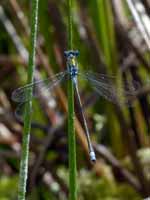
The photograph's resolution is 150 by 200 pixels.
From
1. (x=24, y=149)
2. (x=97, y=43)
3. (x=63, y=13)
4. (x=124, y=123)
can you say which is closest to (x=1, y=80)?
(x=63, y=13)

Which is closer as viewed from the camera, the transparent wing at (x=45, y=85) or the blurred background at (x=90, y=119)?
the transparent wing at (x=45, y=85)

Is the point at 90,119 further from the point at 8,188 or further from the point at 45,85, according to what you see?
the point at 45,85

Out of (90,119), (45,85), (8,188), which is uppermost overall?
(90,119)

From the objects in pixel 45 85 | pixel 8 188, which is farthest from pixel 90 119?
pixel 45 85

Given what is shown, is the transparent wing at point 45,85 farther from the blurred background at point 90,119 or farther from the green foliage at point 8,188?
the green foliage at point 8,188

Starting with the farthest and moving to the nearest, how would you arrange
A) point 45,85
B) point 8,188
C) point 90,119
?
point 90,119 → point 8,188 → point 45,85

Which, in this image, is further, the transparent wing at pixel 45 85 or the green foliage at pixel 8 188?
the green foliage at pixel 8 188

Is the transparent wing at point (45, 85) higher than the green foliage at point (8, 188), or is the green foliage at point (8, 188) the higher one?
the transparent wing at point (45, 85)

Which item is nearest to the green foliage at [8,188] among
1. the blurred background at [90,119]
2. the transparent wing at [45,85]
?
the blurred background at [90,119]

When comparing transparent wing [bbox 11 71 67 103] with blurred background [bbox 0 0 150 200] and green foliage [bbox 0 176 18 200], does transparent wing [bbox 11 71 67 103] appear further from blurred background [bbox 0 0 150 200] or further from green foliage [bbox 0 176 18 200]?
green foliage [bbox 0 176 18 200]
